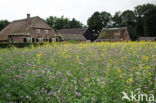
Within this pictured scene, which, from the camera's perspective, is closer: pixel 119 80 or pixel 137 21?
pixel 119 80

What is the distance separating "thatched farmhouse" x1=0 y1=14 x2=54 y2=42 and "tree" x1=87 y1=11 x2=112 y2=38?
31086 millimetres

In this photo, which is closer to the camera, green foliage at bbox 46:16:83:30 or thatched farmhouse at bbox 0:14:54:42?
thatched farmhouse at bbox 0:14:54:42

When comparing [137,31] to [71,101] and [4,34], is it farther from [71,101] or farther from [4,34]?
[71,101]

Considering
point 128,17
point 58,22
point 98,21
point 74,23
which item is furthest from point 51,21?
point 128,17

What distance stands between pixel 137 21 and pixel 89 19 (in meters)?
22.9

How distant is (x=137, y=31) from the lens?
6931cm

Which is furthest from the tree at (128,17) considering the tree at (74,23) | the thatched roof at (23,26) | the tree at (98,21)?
the thatched roof at (23,26)

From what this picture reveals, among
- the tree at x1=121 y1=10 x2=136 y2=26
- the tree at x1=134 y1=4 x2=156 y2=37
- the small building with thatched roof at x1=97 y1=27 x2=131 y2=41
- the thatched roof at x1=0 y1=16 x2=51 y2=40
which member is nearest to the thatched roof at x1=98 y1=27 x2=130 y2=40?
the small building with thatched roof at x1=97 y1=27 x2=131 y2=41

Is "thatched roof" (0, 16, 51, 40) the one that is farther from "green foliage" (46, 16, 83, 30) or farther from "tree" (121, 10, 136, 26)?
"tree" (121, 10, 136, 26)

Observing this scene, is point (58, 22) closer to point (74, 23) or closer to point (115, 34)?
point (74, 23)

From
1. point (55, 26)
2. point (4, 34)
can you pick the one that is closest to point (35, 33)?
point (4, 34)

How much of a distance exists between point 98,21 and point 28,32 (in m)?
39.9

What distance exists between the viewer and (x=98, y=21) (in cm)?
6944

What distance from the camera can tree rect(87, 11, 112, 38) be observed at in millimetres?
69956
